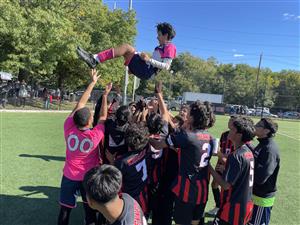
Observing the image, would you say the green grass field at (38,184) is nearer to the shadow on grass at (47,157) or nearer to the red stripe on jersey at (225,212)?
the shadow on grass at (47,157)

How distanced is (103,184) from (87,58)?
2.78 metres

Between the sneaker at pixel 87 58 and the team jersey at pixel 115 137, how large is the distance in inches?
32.0

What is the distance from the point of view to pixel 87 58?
4.62 m

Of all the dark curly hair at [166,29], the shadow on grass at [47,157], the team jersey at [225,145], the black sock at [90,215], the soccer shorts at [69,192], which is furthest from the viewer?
the shadow on grass at [47,157]

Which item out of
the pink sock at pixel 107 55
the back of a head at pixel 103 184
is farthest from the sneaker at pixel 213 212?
the back of a head at pixel 103 184

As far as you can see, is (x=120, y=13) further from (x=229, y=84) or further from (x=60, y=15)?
(x=229, y=84)

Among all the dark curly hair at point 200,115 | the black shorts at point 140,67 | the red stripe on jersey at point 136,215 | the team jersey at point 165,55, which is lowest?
the red stripe on jersey at point 136,215

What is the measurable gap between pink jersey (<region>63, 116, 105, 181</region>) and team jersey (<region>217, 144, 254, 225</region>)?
5.46 feet

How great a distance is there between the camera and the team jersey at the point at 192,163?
3.94 meters

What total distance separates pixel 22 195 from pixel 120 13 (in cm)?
3285

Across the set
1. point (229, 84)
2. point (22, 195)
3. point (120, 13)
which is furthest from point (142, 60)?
point (229, 84)

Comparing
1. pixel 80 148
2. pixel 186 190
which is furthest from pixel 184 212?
pixel 80 148

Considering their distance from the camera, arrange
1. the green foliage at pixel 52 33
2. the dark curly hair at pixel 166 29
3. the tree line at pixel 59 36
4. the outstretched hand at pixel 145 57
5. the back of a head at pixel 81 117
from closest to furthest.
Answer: the back of a head at pixel 81 117, the outstretched hand at pixel 145 57, the dark curly hair at pixel 166 29, the green foliage at pixel 52 33, the tree line at pixel 59 36

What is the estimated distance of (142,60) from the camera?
498 centimetres
